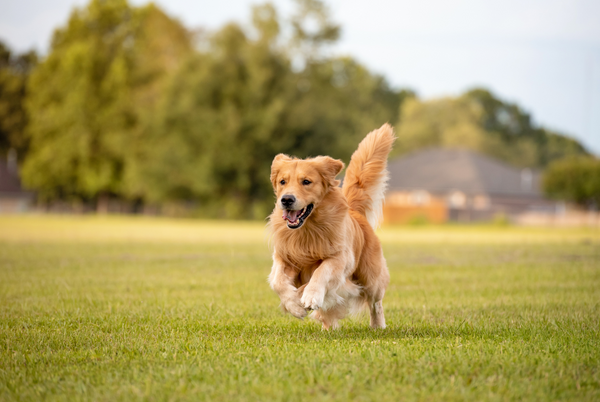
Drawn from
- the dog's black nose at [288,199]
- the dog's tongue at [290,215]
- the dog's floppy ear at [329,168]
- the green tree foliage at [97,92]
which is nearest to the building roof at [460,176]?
the green tree foliage at [97,92]

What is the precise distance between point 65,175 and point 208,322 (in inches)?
2297

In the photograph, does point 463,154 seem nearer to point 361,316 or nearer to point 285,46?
point 285,46

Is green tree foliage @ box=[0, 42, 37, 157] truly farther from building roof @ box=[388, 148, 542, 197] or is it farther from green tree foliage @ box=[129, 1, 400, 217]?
building roof @ box=[388, 148, 542, 197]

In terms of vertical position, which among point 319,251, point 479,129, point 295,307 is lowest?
point 295,307

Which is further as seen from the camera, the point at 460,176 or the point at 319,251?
the point at 460,176

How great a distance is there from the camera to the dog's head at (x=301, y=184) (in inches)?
250

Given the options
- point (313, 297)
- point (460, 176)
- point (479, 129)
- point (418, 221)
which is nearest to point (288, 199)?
point (313, 297)

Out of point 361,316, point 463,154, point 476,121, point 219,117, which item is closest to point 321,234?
point 361,316

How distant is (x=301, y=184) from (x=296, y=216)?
0.34 meters

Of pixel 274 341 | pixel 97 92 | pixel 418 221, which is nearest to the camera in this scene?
pixel 274 341

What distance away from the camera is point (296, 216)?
643cm

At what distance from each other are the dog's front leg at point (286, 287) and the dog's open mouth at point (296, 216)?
0.47 meters

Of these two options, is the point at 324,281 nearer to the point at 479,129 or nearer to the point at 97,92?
the point at 97,92

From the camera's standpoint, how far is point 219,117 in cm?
4897
